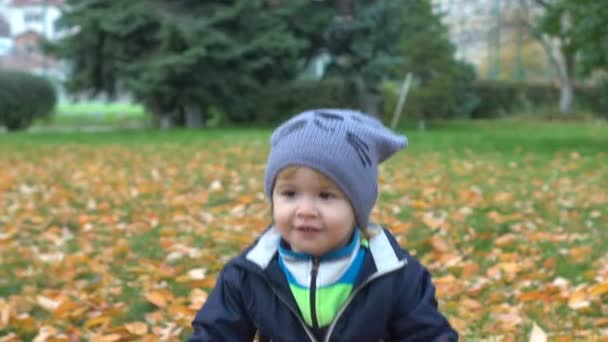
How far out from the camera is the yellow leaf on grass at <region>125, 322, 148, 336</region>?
10.7 ft

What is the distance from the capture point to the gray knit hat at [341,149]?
2125mm

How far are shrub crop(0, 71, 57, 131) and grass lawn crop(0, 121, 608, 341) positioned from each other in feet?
38.9

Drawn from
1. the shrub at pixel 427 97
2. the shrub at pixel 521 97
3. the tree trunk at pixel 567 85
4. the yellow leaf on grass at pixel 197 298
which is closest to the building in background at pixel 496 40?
the shrub at pixel 521 97

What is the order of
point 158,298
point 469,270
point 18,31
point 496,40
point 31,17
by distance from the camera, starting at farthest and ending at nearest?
point 18,31, point 496,40, point 31,17, point 469,270, point 158,298

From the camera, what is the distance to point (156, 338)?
3.24 metres

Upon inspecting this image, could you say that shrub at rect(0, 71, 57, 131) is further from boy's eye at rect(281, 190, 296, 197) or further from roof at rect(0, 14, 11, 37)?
boy's eye at rect(281, 190, 296, 197)

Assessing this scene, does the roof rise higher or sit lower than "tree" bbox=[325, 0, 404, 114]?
higher

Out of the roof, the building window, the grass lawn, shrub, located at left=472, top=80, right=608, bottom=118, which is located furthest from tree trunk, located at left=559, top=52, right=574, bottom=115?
the roof

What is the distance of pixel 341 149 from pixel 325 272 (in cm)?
34

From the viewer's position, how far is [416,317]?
2217 millimetres

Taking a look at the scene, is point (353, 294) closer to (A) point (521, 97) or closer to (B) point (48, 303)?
(B) point (48, 303)

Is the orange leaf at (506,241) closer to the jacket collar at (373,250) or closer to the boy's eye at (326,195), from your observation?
the jacket collar at (373,250)

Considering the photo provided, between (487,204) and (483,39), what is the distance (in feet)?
120

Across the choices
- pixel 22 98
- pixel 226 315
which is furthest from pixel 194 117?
pixel 226 315
